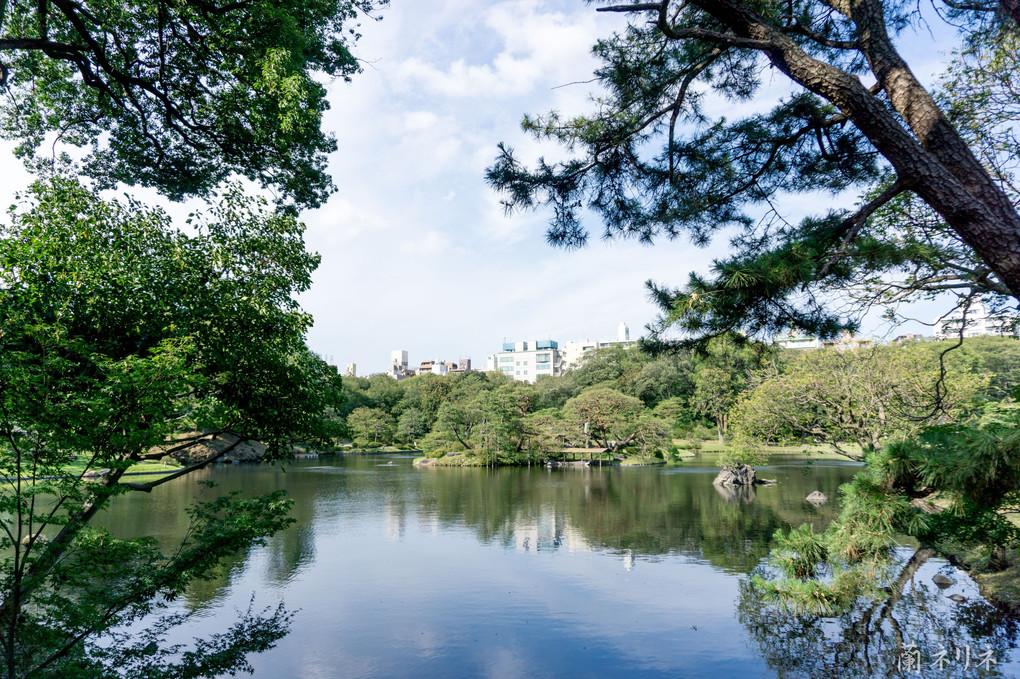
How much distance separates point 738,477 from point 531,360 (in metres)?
60.0

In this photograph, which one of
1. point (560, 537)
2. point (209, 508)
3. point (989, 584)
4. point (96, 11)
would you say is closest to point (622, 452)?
point (560, 537)

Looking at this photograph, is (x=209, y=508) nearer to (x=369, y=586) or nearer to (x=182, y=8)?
(x=369, y=586)

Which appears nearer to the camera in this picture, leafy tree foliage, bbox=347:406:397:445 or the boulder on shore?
the boulder on shore

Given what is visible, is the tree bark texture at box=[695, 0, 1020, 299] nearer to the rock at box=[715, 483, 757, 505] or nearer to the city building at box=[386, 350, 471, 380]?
the rock at box=[715, 483, 757, 505]

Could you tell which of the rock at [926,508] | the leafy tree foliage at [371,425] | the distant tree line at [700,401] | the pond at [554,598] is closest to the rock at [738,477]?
the distant tree line at [700,401]

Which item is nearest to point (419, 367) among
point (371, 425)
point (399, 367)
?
point (399, 367)

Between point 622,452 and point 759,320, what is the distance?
2301 centimetres

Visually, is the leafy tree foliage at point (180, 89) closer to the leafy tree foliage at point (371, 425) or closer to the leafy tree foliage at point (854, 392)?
the leafy tree foliage at point (854, 392)

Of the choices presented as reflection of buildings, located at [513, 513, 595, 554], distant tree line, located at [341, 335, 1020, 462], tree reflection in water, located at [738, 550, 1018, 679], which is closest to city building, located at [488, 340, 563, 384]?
distant tree line, located at [341, 335, 1020, 462]

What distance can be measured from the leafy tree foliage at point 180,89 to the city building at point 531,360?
69.2m

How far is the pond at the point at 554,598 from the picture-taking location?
16.3 feet

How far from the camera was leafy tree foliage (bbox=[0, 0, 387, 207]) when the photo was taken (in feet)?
13.1

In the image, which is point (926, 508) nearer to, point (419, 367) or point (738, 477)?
point (738, 477)

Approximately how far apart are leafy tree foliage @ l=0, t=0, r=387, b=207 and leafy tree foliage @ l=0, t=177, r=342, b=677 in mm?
470
